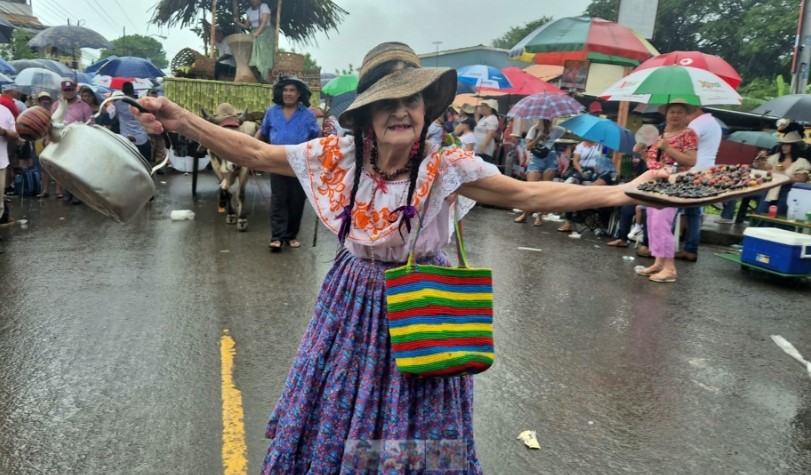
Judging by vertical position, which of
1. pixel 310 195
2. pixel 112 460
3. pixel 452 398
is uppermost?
pixel 310 195

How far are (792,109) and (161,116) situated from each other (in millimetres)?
9673

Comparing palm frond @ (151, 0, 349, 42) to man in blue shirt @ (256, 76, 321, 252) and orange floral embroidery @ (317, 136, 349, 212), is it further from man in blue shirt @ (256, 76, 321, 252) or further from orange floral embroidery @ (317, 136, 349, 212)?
orange floral embroidery @ (317, 136, 349, 212)

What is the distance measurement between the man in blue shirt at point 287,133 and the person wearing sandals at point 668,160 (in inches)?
149

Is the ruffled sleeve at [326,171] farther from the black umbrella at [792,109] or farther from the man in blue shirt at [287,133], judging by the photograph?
the black umbrella at [792,109]

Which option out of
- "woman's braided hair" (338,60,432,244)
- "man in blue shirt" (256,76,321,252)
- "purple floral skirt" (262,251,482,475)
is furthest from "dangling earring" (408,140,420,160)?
"man in blue shirt" (256,76,321,252)

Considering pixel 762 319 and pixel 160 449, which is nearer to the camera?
pixel 160 449

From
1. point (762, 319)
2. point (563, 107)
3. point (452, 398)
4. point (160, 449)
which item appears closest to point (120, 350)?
point (160, 449)

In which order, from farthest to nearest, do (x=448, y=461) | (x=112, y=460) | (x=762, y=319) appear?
(x=762, y=319) < (x=112, y=460) < (x=448, y=461)

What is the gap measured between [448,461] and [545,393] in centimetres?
223

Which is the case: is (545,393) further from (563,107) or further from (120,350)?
(563,107)

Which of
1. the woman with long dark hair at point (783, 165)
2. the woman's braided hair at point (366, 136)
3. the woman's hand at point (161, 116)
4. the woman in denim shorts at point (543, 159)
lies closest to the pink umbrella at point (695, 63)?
the woman with long dark hair at point (783, 165)

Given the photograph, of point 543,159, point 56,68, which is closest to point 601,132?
point 543,159

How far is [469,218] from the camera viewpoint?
11.2 meters

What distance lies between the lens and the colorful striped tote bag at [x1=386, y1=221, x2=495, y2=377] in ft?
7.09
